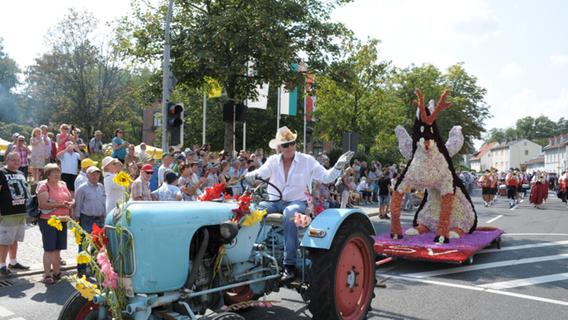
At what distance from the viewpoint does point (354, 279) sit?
16.3 feet

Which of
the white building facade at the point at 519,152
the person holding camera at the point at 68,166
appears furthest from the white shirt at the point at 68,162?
the white building facade at the point at 519,152

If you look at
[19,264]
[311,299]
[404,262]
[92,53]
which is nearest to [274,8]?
[404,262]

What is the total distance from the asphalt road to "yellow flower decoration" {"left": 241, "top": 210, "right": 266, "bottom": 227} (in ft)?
3.43

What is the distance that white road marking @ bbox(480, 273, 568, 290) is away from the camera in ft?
22.0

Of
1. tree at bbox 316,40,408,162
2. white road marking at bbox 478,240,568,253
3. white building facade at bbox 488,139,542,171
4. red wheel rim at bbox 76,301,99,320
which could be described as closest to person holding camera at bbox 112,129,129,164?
white road marking at bbox 478,240,568,253

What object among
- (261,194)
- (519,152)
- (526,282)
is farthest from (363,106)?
(519,152)

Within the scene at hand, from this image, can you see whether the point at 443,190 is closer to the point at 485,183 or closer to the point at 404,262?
the point at 404,262

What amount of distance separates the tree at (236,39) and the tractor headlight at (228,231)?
29.4 ft

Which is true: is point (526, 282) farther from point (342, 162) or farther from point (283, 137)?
point (283, 137)

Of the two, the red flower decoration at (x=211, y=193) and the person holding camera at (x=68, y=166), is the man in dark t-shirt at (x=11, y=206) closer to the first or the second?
the person holding camera at (x=68, y=166)

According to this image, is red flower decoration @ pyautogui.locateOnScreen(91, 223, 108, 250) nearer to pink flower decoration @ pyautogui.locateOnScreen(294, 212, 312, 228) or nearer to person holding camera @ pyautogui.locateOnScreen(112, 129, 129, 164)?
pink flower decoration @ pyautogui.locateOnScreen(294, 212, 312, 228)

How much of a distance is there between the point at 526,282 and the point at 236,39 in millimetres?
8451

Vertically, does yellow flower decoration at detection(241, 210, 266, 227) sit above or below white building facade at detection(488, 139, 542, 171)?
below

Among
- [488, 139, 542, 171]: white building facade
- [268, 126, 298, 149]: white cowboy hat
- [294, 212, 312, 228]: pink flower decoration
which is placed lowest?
[294, 212, 312, 228]: pink flower decoration
